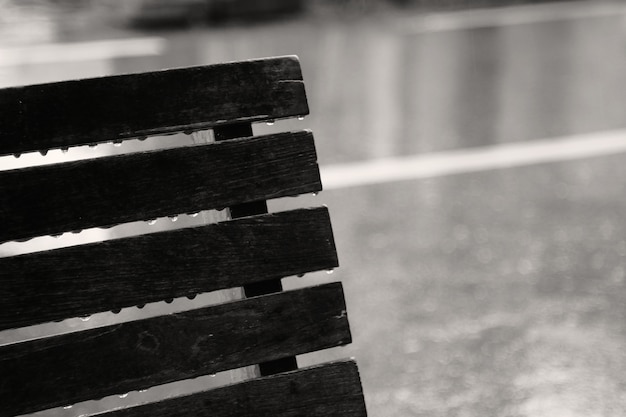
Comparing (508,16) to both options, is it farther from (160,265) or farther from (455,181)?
(160,265)

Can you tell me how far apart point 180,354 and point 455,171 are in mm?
4241

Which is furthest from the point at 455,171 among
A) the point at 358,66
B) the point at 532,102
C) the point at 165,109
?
the point at 165,109

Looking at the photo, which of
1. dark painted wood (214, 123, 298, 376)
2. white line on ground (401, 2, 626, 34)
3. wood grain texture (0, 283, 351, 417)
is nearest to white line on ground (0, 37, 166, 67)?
white line on ground (401, 2, 626, 34)

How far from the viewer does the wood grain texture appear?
1419mm

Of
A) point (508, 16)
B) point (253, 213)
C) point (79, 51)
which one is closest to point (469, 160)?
point (253, 213)

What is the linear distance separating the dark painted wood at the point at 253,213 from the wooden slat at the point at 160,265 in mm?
33

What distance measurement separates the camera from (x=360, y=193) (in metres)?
5.25

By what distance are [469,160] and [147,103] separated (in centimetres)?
445

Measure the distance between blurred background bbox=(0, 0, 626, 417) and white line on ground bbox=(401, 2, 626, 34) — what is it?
0.08 m

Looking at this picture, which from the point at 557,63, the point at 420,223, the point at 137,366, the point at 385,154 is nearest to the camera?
the point at 137,366

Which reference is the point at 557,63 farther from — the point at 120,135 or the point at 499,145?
the point at 120,135

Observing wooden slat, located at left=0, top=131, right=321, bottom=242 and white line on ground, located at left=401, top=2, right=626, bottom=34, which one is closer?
wooden slat, located at left=0, top=131, right=321, bottom=242

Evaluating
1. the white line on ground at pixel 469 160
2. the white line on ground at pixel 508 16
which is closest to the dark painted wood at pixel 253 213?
the white line on ground at pixel 469 160

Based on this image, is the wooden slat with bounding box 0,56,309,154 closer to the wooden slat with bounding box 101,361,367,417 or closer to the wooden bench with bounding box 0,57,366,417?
the wooden bench with bounding box 0,57,366,417
